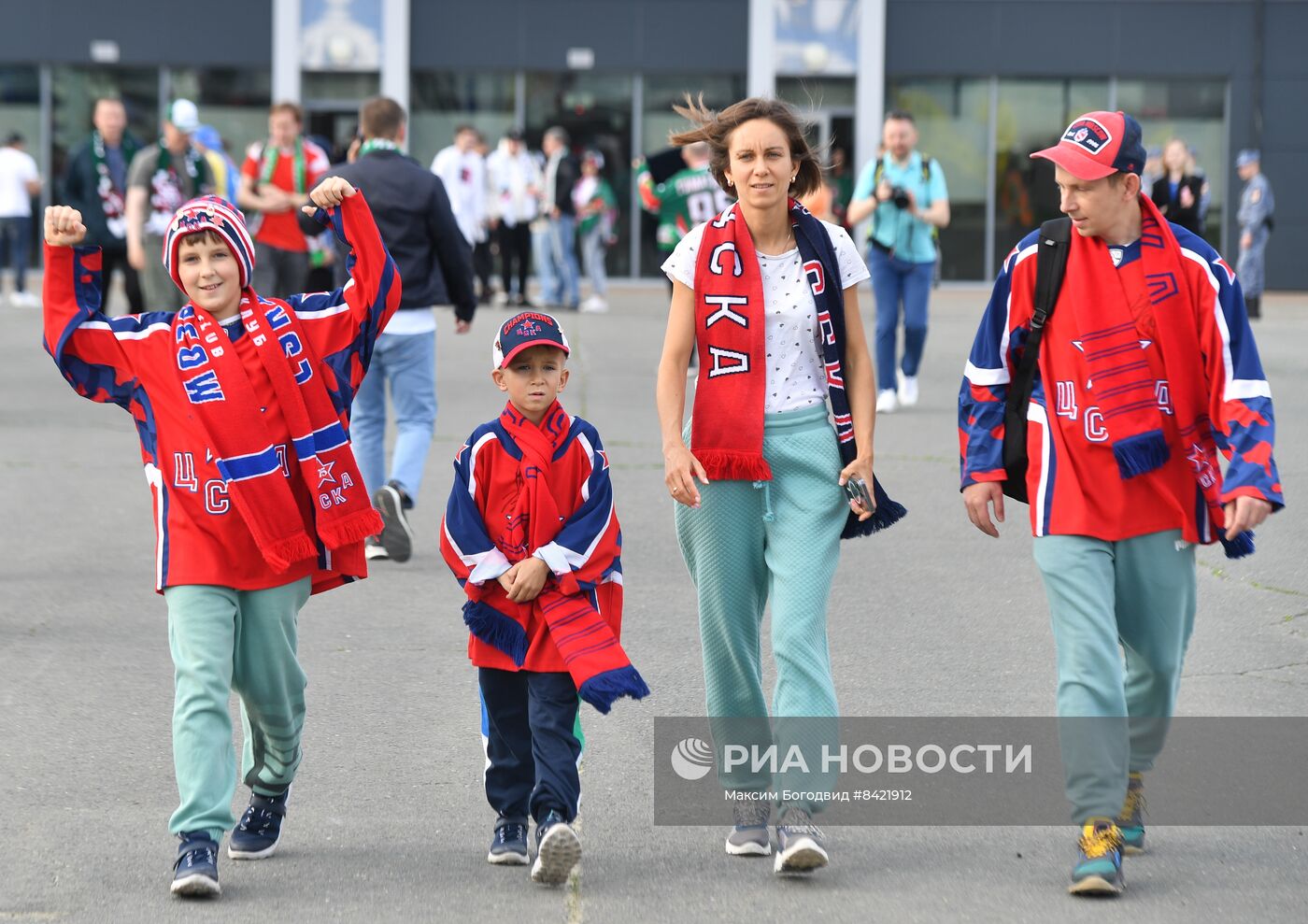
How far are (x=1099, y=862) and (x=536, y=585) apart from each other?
4.76 ft

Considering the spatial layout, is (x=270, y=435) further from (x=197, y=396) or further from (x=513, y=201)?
(x=513, y=201)

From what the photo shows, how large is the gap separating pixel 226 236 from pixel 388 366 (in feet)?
13.3

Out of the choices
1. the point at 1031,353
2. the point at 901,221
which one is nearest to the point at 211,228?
the point at 1031,353

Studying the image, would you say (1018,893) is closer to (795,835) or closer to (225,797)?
(795,835)

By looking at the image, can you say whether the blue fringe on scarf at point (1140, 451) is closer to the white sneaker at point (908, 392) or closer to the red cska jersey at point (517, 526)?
the red cska jersey at point (517, 526)

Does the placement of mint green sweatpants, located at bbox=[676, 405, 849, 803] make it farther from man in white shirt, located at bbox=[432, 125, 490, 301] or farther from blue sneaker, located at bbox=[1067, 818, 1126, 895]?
man in white shirt, located at bbox=[432, 125, 490, 301]

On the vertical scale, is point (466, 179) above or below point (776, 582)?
above

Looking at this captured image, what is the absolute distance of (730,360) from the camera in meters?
4.66

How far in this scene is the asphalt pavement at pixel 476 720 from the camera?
4391 millimetres

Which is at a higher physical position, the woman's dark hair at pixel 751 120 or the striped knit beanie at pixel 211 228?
the woman's dark hair at pixel 751 120

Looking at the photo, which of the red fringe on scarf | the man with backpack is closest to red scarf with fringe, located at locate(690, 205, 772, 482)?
the red fringe on scarf

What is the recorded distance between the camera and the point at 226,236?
4.61 m

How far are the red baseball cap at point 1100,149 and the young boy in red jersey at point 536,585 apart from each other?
4.23ft
